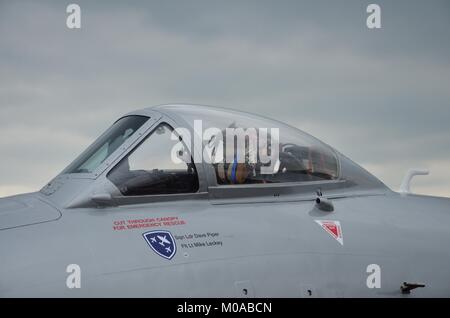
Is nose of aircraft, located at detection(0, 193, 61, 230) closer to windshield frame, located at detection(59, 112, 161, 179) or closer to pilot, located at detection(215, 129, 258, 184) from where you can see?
windshield frame, located at detection(59, 112, 161, 179)

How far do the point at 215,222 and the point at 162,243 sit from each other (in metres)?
0.61

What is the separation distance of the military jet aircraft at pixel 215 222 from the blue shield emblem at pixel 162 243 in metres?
0.01

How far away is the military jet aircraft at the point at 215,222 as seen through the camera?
A: 4938 millimetres

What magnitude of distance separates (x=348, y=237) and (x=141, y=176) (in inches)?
84.6

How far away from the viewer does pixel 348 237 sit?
5938 millimetres

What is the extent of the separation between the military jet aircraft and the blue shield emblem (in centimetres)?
1

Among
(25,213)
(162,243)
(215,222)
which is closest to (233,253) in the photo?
(215,222)

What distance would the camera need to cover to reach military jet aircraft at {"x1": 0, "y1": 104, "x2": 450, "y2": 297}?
494cm

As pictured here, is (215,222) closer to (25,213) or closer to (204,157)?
(204,157)

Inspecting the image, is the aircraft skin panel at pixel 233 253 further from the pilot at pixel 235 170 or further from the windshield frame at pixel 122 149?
the windshield frame at pixel 122 149

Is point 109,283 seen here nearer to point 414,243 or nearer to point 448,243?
point 414,243

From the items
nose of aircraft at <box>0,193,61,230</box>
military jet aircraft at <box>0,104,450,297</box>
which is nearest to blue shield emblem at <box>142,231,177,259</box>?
military jet aircraft at <box>0,104,450,297</box>

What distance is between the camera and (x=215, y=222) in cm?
559
